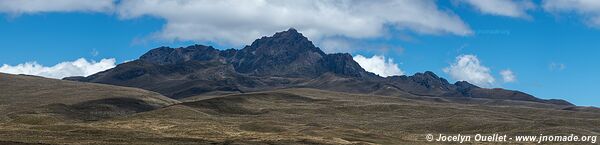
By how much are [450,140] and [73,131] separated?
68.2 m

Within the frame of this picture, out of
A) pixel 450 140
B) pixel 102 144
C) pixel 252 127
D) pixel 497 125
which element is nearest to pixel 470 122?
pixel 497 125

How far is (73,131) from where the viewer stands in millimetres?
108000

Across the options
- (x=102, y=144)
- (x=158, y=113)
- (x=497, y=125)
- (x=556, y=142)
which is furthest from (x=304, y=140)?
(x=158, y=113)

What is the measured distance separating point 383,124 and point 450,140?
1962 inches

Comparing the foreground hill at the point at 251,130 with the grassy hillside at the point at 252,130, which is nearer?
the foreground hill at the point at 251,130

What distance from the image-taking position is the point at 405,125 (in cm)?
17538

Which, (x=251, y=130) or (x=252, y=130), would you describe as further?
(x=252, y=130)

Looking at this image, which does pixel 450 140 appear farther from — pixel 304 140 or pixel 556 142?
pixel 304 140

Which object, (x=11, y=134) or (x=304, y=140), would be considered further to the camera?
(x=304, y=140)

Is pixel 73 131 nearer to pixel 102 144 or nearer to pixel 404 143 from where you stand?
pixel 102 144

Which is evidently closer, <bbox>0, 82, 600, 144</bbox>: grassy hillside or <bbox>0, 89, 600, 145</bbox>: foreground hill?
<bbox>0, 89, 600, 145</bbox>: foreground hill

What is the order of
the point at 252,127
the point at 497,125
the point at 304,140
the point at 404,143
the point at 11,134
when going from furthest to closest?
the point at 497,125 < the point at 252,127 < the point at 404,143 < the point at 304,140 < the point at 11,134

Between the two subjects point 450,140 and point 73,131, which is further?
point 450,140

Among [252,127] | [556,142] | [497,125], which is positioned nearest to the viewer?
[556,142]
